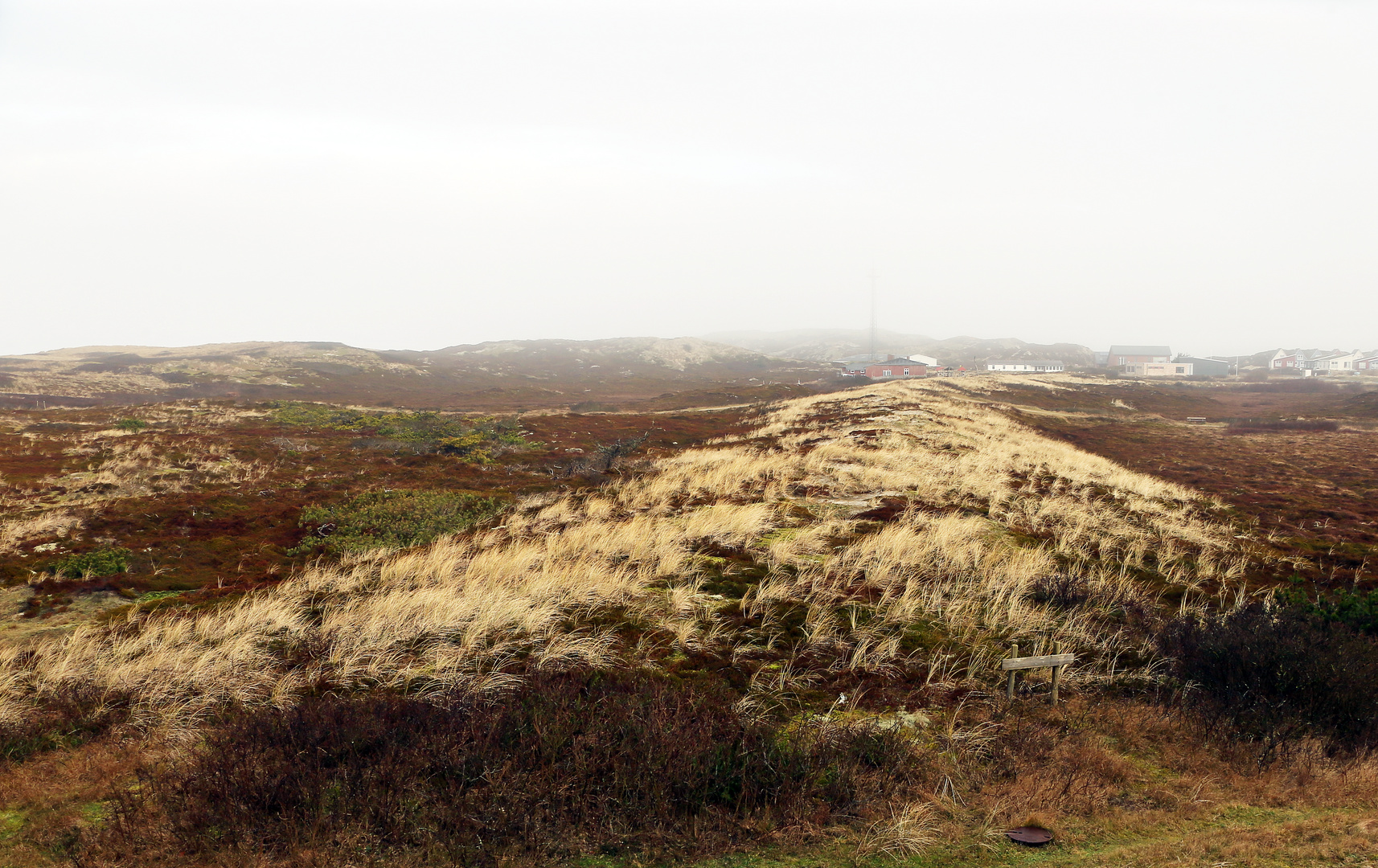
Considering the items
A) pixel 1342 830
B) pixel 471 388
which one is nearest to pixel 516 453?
pixel 1342 830

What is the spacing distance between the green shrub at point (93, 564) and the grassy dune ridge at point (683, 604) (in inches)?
134

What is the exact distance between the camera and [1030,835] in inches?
171

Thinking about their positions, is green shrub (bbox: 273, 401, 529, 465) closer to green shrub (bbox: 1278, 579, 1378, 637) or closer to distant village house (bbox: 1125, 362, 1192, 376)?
green shrub (bbox: 1278, 579, 1378, 637)

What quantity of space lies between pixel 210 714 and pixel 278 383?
8459 centimetres

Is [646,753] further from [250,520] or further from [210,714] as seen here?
[250,520]

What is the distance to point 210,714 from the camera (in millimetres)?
5461

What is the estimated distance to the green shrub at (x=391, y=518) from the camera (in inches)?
503

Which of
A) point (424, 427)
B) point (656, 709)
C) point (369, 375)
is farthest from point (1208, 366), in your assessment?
point (656, 709)

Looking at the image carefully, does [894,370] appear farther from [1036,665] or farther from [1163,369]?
[1036,665]

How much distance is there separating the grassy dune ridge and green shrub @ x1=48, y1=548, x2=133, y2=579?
134 inches

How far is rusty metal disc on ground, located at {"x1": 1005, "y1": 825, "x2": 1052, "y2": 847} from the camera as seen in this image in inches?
169

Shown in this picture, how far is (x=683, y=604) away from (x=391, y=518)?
9604 millimetres

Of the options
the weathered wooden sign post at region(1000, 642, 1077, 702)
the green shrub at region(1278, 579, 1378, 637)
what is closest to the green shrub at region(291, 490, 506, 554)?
the weathered wooden sign post at region(1000, 642, 1077, 702)

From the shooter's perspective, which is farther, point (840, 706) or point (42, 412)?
point (42, 412)
